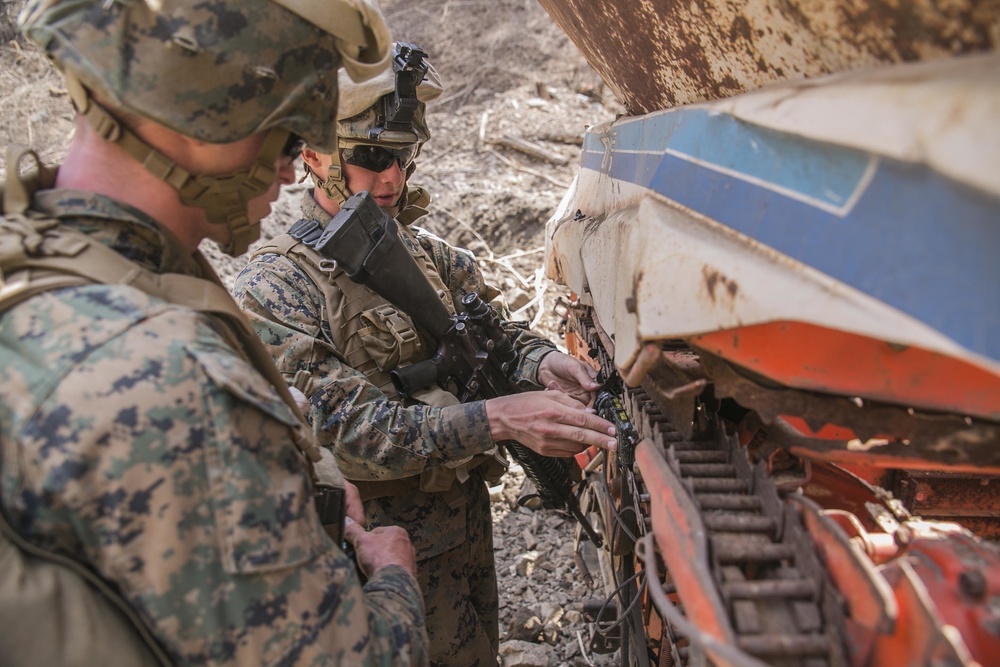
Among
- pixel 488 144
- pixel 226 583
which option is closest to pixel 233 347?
pixel 226 583

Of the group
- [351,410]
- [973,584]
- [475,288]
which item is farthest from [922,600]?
[475,288]

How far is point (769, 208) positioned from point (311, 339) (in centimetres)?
168

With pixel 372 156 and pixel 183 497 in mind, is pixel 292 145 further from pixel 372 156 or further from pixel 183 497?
pixel 372 156

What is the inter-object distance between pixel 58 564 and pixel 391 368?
5.31ft

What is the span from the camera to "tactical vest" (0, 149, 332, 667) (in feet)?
4.35

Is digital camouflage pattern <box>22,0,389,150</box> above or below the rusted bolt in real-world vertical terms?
above

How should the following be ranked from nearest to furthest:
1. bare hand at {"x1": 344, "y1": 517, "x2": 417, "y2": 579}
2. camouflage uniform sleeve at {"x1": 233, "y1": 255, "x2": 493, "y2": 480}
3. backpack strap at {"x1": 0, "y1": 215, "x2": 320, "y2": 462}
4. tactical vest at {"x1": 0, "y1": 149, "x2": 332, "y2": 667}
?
tactical vest at {"x1": 0, "y1": 149, "x2": 332, "y2": 667}
backpack strap at {"x1": 0, "y1": 215, "x2": 320, "y2": 462}
bare hand at {"x1": 344, "y1": 517, "x2": 417, "y2": 579}
camouflage uniform sleeve at {"x1": 233, "y1": 255, "x2": 493, "y2": 480}

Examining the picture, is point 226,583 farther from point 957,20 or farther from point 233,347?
point 957,20

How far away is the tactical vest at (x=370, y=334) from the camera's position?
2791 mm

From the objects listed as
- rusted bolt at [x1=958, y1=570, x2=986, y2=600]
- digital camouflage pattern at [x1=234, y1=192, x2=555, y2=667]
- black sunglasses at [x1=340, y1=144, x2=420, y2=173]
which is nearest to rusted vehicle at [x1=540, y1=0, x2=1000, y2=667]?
rusted bolt at [x1=958, y1=570, x2=986, y2=600]

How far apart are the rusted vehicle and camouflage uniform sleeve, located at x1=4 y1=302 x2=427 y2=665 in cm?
74

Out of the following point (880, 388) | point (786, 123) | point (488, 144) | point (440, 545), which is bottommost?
point (440, 545)

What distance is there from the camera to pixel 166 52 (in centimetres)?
160

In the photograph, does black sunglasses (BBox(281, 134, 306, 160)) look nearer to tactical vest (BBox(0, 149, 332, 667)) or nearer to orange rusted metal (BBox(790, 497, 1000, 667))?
tactical vest (BBox(0, 149, 332, 667))
